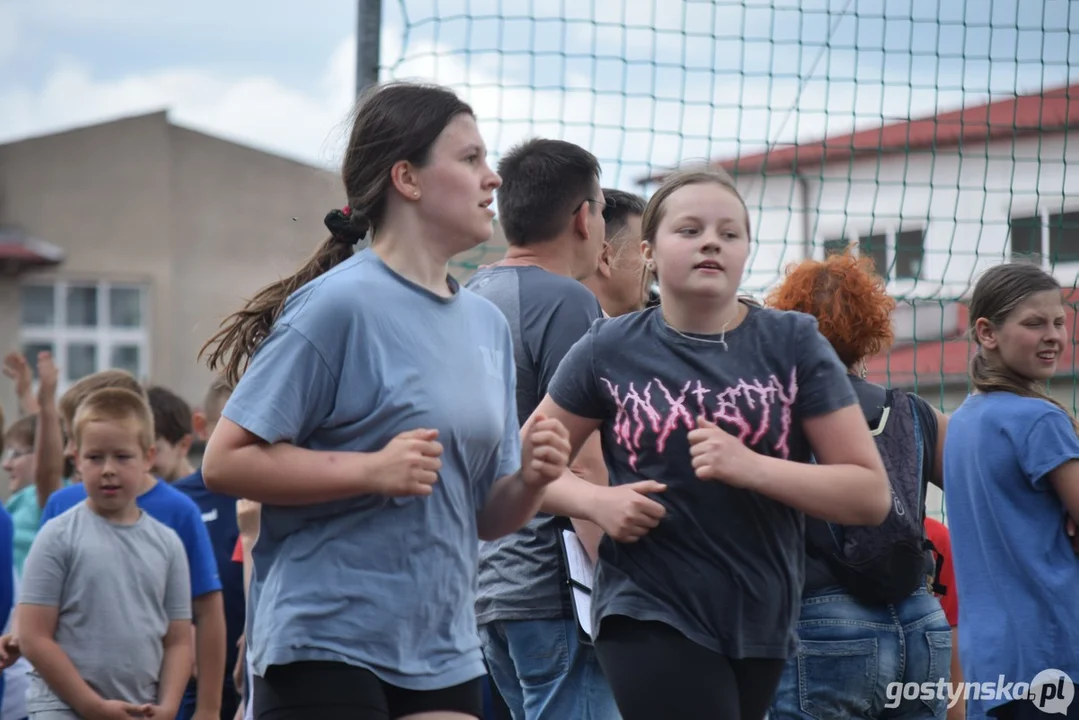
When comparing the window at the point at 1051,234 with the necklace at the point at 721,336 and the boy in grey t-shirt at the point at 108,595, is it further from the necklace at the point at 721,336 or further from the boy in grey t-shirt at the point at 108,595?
the boy in grey t-shirt at the point at 108,595

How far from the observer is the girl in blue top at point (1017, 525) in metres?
3.52

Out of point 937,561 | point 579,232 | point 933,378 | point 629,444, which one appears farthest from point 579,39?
point 933,378

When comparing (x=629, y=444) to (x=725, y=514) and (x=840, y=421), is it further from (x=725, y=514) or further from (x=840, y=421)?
(x=840, y=421)

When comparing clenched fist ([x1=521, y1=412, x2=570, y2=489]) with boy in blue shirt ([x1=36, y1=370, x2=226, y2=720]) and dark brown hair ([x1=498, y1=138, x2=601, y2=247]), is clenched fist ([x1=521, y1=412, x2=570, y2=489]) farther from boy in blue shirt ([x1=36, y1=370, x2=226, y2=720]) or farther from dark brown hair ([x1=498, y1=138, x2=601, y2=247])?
boy in blue shirt ([x1=36, y1=370, x2=226, y2=720])

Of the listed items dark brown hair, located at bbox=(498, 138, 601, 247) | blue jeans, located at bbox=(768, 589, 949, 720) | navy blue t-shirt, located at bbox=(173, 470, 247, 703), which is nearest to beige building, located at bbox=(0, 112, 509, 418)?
navy blue t-shirt, located at bbox=(173, 470, 247, 703)

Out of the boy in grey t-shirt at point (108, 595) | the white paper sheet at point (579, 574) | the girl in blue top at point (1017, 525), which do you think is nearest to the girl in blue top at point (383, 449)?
the white paper sheet at point (579, 574)

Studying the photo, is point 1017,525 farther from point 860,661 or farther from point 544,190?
point 544,190

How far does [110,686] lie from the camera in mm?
4211

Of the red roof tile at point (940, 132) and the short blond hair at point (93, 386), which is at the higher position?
the red roof tile at point (940, 132)

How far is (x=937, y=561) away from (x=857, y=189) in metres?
12.5

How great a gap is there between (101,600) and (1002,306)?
9.51 feet

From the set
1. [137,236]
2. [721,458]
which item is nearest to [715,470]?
[721,458]

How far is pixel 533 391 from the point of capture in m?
3.46

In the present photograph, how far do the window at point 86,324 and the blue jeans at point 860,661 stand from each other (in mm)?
27562
